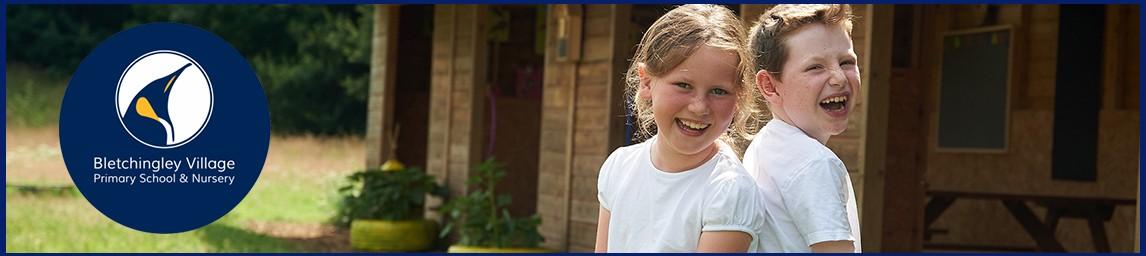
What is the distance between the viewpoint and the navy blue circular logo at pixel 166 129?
2.31 metres

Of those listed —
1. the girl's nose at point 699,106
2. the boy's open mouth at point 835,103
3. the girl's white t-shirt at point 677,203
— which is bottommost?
the girl's white t-shirt at point 677,203

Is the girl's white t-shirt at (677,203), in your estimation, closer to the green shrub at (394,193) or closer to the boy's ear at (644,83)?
the boy's ear at (644,83)

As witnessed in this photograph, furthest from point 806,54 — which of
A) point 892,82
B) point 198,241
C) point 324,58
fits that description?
point 324,58

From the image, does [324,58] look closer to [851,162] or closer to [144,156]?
[851,162]

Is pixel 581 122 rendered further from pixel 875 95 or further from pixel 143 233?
pixel 143 233

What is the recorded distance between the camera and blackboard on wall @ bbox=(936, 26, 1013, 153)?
8664 millimetres

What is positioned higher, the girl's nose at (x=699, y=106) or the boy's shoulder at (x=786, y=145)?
the girl's nose at (x=699, y=106)

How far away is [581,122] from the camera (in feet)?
24.3

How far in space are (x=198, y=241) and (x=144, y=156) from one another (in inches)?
310

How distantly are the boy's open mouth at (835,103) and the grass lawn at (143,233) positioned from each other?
1.57 m

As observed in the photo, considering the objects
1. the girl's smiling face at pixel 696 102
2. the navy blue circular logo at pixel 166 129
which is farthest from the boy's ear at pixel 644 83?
the navy blue circular logo at pixel 166 129

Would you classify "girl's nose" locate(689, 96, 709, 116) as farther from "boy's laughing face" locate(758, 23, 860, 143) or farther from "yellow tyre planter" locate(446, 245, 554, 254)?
"yellow tyre planter" locate(446, 245, 554, 254)

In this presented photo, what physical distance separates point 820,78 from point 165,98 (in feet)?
3.94

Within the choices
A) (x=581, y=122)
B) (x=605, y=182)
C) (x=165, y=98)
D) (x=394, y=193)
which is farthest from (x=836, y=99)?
(x=394, y=193)
